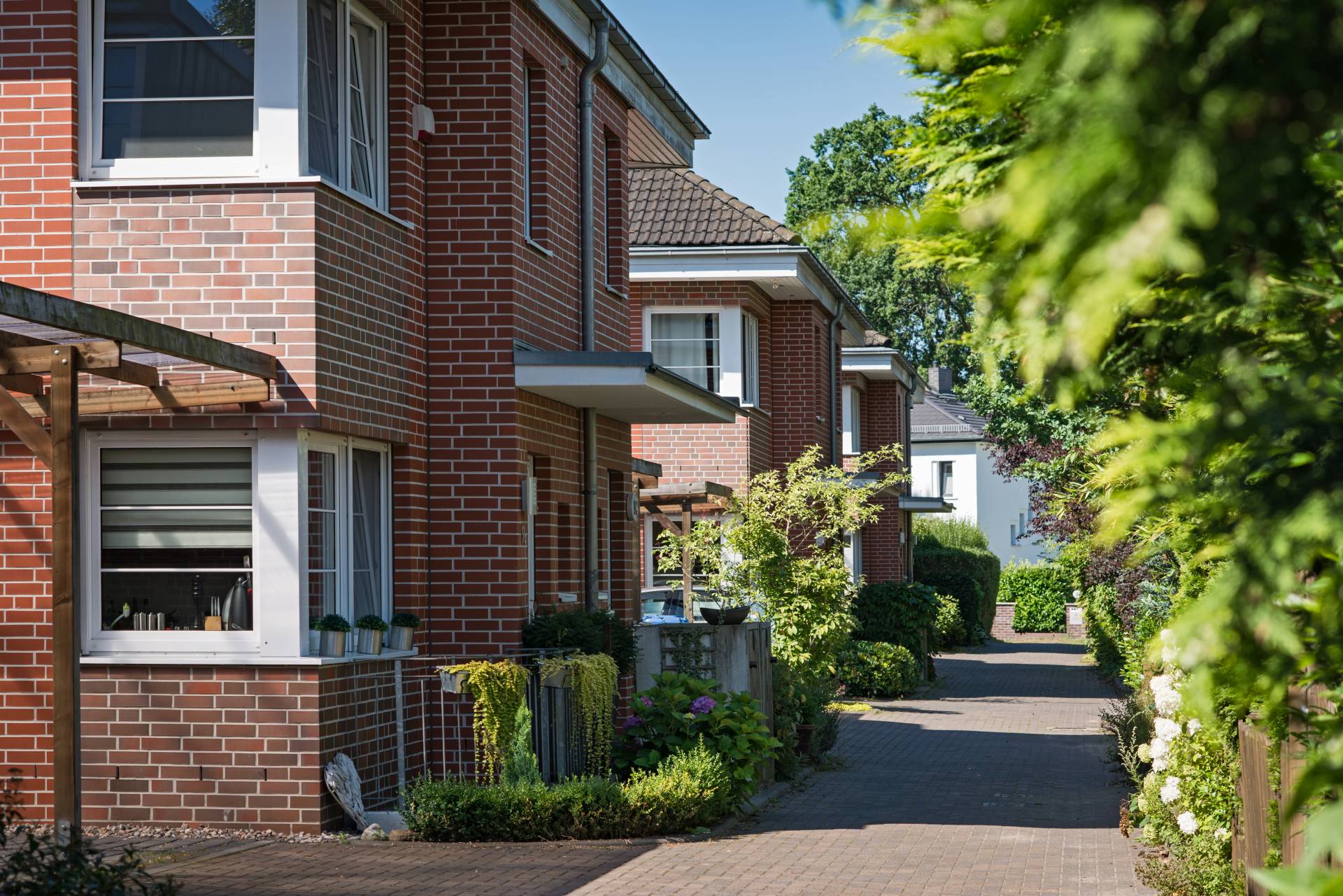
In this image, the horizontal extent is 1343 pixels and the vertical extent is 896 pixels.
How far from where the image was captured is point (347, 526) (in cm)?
1144

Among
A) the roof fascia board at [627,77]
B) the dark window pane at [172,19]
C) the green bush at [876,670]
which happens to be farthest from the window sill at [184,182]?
the green bush at [876,670]

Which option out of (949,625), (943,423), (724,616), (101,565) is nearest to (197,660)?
(101,565)

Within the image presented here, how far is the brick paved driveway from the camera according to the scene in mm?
9148

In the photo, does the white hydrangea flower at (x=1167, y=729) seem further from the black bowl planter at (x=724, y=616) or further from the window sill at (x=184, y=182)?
the window sill at (x=184, y=182)

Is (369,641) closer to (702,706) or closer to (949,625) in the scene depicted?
(702,706)

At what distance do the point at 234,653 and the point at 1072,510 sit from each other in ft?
57.4

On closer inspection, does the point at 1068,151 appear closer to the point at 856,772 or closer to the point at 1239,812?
the point at 1239,812

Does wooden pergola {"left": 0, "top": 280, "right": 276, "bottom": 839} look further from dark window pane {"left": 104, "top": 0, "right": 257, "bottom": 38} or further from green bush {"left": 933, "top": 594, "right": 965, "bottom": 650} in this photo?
green bush {"left": 933, "top": 594, "right": 965, "bottom": 650}

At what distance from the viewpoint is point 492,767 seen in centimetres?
1105

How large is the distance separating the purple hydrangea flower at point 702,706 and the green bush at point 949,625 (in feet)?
70.0

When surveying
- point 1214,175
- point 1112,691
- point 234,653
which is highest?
point 1214,175

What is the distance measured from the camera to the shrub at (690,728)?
39.7ft

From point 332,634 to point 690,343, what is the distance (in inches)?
520

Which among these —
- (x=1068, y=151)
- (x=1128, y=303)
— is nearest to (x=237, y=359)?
(x=1128, y=303)
